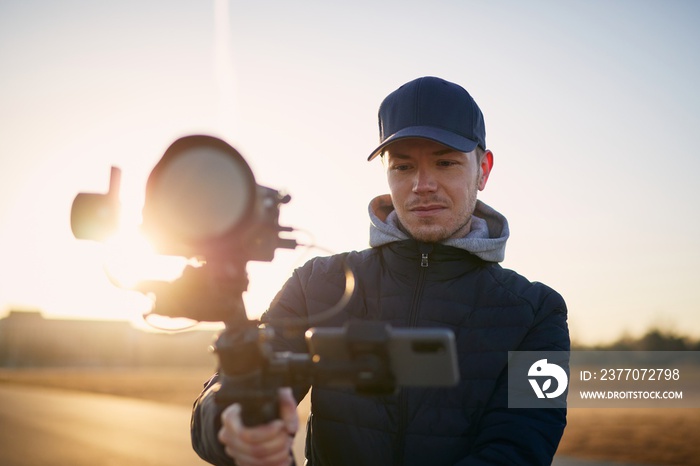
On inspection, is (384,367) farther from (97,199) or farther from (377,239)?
(377,239)

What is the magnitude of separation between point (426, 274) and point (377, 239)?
342 mm

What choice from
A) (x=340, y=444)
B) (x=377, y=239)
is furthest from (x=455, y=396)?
(x=377, y=239)

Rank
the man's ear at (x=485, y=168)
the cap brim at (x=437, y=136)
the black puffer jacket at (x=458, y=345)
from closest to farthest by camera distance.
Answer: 1. the black puffer jacket at (x=458, y=345)
2. the cap brim at (x=437, y=136)
3. the man's ear at (x=485, y=168)

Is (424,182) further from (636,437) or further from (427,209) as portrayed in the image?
(636,437)

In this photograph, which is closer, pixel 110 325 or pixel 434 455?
pixel 434 455

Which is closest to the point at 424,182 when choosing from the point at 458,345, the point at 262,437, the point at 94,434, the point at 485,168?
the point at 485,168

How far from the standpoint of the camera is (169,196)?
65.1 inches

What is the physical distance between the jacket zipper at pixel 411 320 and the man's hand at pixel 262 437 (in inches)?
39.7

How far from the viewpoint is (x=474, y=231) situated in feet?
10.0

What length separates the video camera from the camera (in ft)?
5.27

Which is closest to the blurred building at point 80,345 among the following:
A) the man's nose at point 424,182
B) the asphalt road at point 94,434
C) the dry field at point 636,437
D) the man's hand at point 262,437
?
the asphalt road at point 94,434

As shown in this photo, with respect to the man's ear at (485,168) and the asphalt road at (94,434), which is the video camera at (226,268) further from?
the asphalt road at (94,434)

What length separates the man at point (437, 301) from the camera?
2582 mm

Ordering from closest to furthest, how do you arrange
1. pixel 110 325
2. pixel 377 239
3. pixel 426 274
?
pixel 426 274 < pixel 377 239 < pixel 110 325
